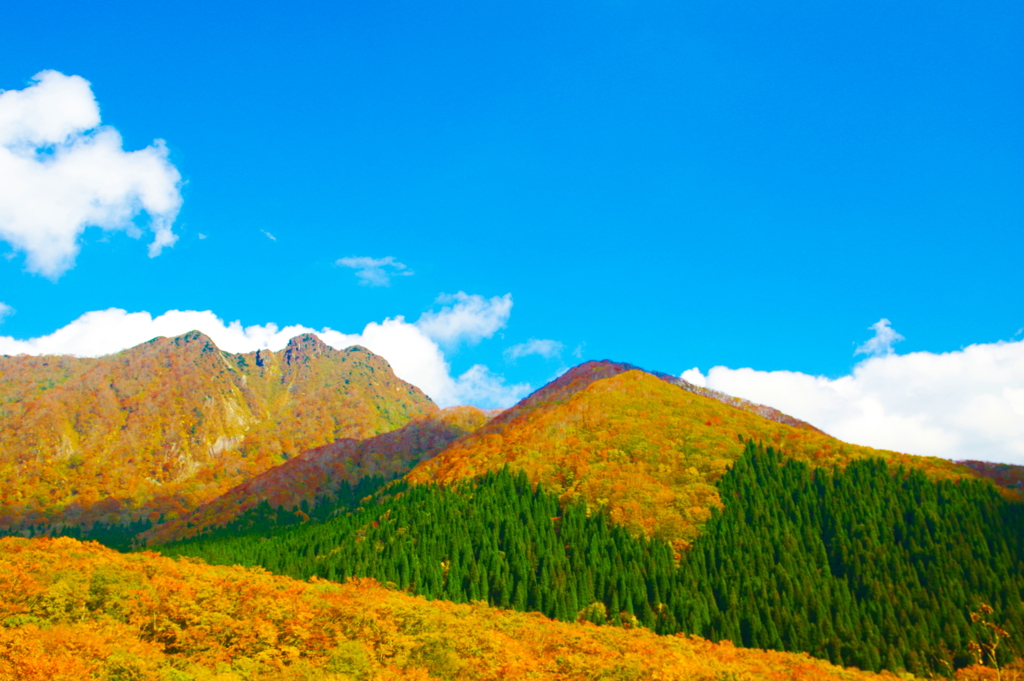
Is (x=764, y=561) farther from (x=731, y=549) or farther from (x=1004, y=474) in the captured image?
(x=1004, y=474)

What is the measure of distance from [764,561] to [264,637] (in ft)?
384

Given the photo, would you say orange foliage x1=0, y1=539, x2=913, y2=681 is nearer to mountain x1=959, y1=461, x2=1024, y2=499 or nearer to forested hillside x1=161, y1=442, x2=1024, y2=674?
forested hillside x1=161, y1=442, x2=1024, y2=674

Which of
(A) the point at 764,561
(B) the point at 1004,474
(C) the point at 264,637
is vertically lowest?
(C) the point at 264,637

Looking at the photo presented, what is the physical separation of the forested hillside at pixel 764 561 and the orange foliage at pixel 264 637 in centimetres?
4202

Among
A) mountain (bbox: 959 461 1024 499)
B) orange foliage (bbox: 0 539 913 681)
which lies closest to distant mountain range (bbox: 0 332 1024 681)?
mountain (bbox: 959 461 1024 499)

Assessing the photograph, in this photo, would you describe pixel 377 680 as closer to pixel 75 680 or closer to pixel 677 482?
pixel 75 680

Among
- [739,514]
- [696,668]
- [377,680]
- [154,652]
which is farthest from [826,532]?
[154,652]

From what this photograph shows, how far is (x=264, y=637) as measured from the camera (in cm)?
6494

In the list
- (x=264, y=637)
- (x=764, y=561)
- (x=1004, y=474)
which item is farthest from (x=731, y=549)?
(x=264, y=637)

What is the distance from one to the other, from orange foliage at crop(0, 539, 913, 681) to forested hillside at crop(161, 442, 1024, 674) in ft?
138

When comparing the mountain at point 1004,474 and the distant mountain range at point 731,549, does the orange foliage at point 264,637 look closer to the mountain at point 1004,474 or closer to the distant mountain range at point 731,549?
the distant mountain range at point 731,549

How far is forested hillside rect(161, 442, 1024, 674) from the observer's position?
116 meters

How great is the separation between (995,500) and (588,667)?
138642mm

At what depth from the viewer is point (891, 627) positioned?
114500mm
